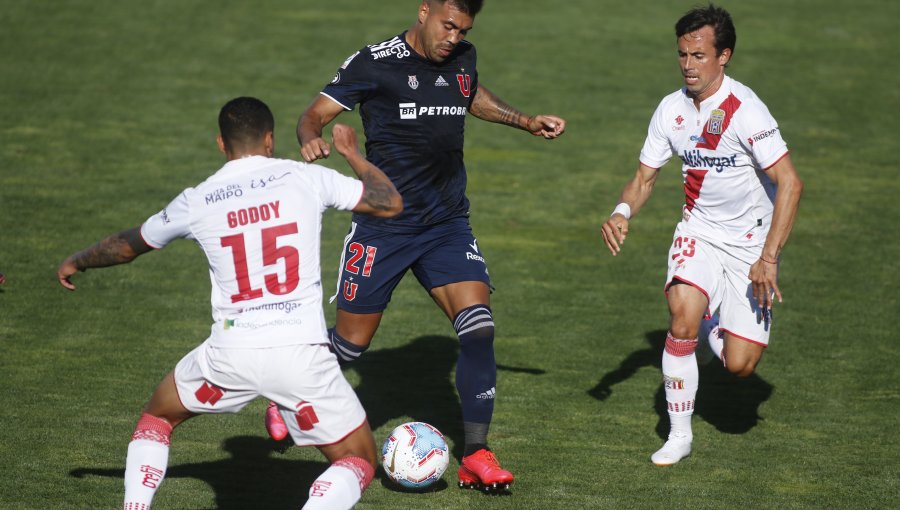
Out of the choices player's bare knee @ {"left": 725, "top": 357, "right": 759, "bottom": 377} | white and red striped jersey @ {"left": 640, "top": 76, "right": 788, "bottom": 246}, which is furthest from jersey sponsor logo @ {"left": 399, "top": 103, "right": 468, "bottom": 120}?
player's bare knee @ {"left": 725, "top": 357, "right": 759, "bottom": 377}

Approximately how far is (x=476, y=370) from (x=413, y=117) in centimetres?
172

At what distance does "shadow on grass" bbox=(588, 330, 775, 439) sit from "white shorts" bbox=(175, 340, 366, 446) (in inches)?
128

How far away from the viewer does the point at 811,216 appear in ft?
45.0

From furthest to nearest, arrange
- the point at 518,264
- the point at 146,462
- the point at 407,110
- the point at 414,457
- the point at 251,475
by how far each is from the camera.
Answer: the point at 518,264
the point at 407,110
the point at 251,475
the point at 414,457
the point at 146,462

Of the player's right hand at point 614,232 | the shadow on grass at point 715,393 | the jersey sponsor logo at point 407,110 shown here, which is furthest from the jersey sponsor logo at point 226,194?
the shadow on grass at point 715,393

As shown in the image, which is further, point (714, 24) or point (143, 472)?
point (714, 24)

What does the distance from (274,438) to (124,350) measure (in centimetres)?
239

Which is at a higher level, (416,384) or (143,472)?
(143,472)

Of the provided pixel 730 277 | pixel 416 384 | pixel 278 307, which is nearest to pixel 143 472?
pixel 278 307

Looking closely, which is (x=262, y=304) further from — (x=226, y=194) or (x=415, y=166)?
(x=415, y=166)

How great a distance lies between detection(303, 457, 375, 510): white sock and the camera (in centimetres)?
548

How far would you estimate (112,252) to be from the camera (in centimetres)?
582

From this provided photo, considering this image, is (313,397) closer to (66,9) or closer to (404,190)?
(404,190)

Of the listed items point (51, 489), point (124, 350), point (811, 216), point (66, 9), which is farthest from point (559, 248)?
point (66, 9)
